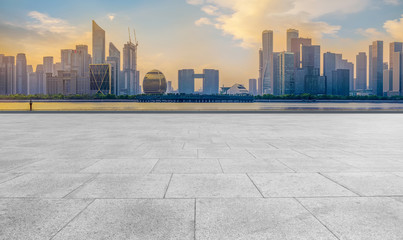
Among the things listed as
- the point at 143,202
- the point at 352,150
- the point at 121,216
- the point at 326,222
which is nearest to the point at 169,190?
the point at 143,202

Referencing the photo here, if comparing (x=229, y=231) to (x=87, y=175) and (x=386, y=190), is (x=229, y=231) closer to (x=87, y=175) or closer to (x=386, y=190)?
(x=386, y=190)

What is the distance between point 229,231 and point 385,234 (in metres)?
2.30

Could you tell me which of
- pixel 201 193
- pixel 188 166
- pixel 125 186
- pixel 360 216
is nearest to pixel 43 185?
pixel 125 186

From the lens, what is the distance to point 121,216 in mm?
5082

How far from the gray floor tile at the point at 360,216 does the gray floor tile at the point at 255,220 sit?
0.80ft

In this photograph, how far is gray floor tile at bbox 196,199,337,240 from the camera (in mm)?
4410

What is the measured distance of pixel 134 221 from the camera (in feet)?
16.0

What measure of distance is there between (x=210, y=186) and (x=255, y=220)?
2.01 m

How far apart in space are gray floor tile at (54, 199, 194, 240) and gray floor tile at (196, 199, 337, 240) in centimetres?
27

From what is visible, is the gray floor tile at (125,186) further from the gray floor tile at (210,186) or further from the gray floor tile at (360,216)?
the gray floor tile at (360,216)

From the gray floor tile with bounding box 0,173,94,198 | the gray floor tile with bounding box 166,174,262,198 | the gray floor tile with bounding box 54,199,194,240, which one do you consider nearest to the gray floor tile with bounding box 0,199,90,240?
the gray floor tile with bounding box 54,199,194,240

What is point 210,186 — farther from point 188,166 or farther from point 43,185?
point 43,185

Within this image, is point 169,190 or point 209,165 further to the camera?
point 209,165

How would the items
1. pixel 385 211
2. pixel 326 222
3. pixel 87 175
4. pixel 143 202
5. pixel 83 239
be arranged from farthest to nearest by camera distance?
pixel 87 175 < pixel 143 202 < pixel 385 211 < pixel 326 222 < pixel 83 239
